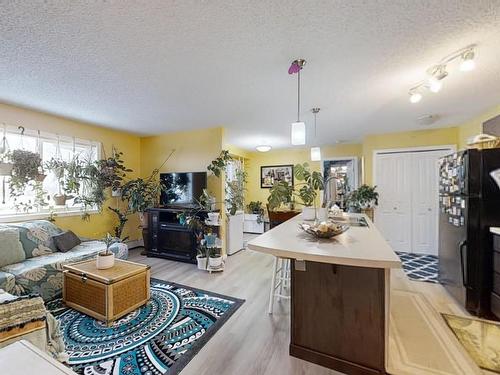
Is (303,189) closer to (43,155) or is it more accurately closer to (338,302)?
(338,302)

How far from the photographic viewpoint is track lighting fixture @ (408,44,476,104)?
6.16 feet

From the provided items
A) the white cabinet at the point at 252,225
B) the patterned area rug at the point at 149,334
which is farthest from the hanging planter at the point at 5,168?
the white cabinet at the point at 252,225

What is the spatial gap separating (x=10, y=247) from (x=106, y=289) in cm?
160

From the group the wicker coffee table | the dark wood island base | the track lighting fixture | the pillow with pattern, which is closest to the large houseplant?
the pillow with pattern

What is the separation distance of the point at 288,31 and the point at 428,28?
1010 millimetres

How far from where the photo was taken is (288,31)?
167cm

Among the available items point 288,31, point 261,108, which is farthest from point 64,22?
point 261,108

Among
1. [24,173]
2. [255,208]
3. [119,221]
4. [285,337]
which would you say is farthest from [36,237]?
[255,208]

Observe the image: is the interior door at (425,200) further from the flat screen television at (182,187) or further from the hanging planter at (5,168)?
the hanging planter at (5,168)

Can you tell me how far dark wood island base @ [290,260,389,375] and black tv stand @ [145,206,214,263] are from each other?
2.55 m

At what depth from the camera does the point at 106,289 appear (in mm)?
2131

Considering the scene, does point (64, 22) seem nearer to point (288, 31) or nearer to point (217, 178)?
point (288, 31)

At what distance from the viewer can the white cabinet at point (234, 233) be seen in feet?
14.5

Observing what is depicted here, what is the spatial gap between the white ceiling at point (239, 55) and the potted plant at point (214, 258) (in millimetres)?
2171
